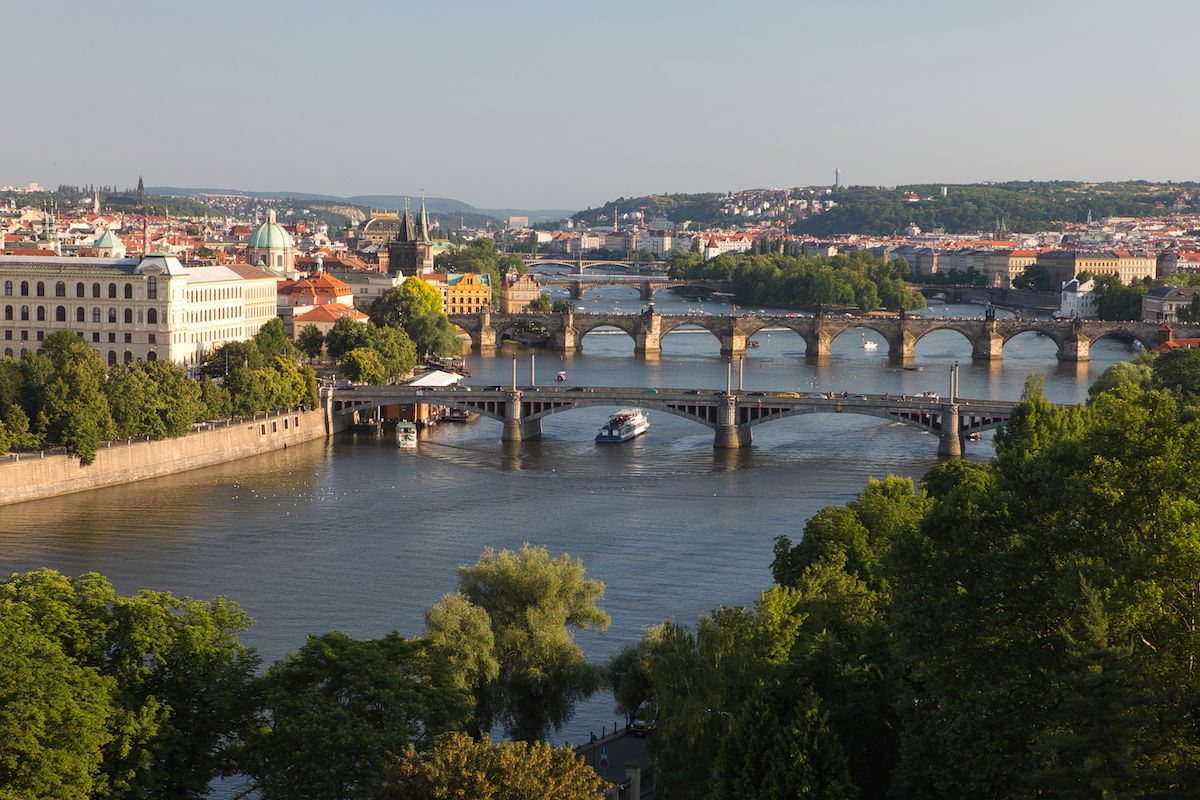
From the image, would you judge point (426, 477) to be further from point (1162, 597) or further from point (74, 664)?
point (1162, 597)

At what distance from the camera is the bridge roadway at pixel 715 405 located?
125ft

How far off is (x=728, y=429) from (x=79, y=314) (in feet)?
53.8

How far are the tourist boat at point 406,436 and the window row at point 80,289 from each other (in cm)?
798

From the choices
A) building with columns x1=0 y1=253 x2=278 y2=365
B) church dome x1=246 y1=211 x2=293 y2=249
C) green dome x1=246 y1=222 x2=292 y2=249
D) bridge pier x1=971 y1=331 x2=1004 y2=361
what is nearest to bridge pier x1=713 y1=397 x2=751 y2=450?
building with columns x1=0 y1=253 x2=278 y2=365

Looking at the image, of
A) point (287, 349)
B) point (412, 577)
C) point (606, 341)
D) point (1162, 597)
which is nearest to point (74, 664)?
point (1162, 597)

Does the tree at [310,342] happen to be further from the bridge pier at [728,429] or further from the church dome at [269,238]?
the bridge pier at [728,429]

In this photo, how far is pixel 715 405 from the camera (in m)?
39.5

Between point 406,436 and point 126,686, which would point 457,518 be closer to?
point 406,436

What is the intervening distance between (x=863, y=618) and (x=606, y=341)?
188 ft

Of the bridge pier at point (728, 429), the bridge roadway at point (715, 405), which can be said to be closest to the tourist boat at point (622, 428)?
the bridge roadway at point (715, 405)

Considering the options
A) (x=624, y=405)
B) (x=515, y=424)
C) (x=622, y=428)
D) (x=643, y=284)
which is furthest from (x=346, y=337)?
(x=643, y=284)

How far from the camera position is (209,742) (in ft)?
49.1

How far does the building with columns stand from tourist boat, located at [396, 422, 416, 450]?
7.21 m

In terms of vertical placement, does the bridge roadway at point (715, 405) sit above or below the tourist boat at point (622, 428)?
above
